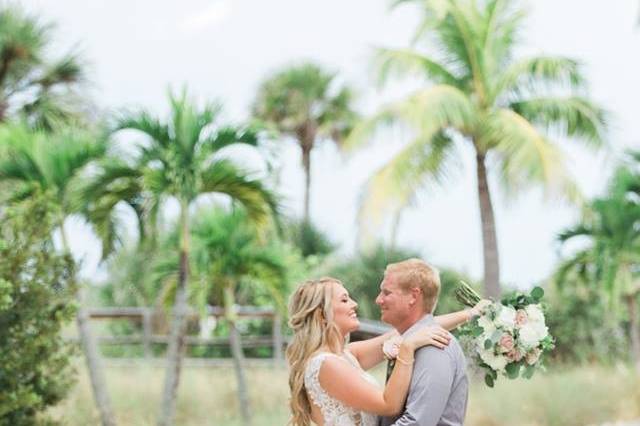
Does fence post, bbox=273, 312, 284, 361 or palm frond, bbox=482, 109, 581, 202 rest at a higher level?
palm frond, bbox=482, 109, 581, 202

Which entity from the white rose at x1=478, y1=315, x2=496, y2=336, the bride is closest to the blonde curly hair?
the bride

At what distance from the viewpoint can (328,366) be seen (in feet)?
14.3

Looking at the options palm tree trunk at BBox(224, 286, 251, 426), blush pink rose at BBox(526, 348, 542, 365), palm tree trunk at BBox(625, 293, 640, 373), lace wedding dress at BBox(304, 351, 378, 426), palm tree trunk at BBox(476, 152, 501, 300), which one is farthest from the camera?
palm tree trunk at BBox(625, 293, 640, 373)

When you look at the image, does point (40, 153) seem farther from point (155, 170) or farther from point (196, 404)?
point (196, 404)

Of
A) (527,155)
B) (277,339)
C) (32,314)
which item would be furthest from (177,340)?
(527,155)

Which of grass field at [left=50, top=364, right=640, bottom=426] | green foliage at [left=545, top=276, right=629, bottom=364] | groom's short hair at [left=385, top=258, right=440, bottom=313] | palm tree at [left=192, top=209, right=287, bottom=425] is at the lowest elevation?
green foliage at [left=545, top=276, right=629, bottom=364]

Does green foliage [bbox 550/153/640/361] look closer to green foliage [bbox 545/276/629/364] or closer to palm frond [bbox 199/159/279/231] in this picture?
green foliage [bbox 545/276/629/364]

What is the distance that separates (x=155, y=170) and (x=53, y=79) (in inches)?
331

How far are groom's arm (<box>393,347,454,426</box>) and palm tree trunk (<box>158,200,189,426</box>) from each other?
10.4 meters

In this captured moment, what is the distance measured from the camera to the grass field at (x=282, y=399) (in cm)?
1527

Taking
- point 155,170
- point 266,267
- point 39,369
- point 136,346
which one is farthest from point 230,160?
point 136,346

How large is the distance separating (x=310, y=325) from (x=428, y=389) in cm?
57

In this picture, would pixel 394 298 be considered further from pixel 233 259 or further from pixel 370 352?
pixel 233 259

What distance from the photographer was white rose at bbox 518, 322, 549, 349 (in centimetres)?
460
